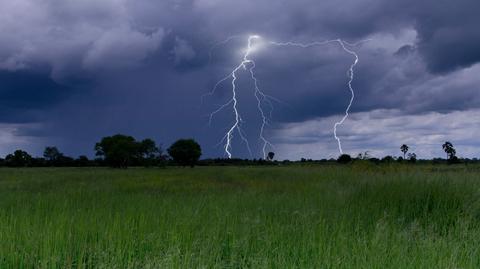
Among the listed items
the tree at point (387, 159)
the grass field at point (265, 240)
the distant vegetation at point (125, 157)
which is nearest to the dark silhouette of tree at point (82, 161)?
the distant vegetation at point (125, 157)

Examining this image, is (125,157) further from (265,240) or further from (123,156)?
(265,240)

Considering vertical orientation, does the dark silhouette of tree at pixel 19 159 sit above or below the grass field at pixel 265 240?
above

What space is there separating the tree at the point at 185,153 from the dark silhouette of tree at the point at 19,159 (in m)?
29.7

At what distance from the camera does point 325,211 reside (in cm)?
1040

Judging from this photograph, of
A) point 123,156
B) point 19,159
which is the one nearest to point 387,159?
point 123,156

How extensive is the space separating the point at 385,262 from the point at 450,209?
5754mm

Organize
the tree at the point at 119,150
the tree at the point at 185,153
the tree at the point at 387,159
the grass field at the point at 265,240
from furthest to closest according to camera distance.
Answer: the tree at the point at 185,153 → the tree at the point at 119,150 → the tree at the point at 387,159 → the grass field at the point at 265,240

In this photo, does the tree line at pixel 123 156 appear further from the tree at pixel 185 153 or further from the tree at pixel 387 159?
the tree at pixel 387 159

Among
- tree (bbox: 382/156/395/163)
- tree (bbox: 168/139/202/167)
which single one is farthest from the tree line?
tree (bbox: 382/156/395/163)

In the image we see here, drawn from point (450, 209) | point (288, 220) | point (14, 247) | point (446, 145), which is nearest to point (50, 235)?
point (14, 247)

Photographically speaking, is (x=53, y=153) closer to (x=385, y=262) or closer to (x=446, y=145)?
(x=446, y=145)

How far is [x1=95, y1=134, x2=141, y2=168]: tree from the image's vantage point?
8681 cm

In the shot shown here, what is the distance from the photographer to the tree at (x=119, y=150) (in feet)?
285

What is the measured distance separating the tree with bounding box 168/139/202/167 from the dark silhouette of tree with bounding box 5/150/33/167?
29.7 metres
